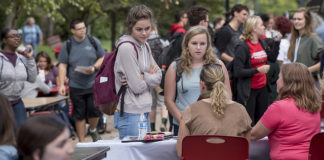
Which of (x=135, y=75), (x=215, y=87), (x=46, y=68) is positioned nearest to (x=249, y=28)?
(x=135, y=75)

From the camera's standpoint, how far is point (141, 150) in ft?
15.1

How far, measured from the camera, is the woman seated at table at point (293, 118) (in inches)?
170

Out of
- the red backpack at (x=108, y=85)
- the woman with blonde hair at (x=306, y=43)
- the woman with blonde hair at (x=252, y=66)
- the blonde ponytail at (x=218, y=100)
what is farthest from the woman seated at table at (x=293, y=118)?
the woman with blonde hair at (x=306, y=43)

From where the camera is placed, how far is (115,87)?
5.20m

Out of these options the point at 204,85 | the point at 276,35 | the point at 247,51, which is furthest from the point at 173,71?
the point at 276,35

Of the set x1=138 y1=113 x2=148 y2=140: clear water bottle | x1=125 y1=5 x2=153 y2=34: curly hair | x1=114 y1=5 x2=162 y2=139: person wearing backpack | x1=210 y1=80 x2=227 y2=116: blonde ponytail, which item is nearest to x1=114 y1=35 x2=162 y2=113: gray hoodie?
x1=114 y1=5 x2=162 y2=139: person wearing backpack

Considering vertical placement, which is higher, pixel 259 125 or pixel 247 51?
pixel 247 51

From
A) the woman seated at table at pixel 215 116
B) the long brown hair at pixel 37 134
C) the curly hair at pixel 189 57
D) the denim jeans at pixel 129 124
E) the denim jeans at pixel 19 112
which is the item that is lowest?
the denim jeans at pixel 19 112

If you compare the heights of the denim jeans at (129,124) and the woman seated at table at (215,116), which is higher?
the woman seated at table at (215,116)

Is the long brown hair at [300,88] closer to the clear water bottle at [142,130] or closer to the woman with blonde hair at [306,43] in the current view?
the clear water bottle at [142,130]

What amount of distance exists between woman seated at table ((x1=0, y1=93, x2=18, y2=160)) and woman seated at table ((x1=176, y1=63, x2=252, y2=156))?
1.54m

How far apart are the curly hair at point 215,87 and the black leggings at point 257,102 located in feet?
9.01

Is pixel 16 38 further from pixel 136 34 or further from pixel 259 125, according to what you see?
pixel 259 125

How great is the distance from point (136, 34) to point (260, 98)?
8.56ft
